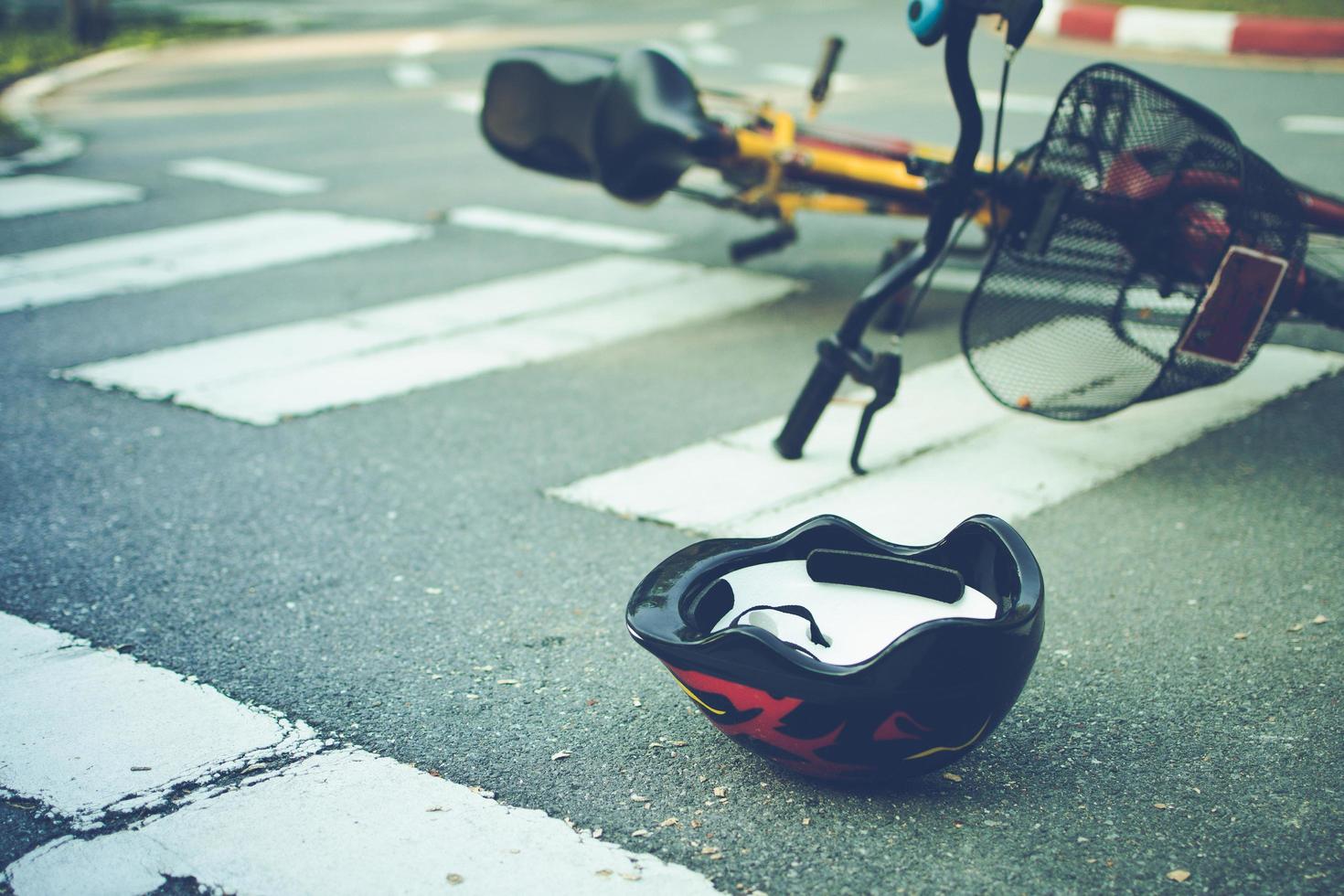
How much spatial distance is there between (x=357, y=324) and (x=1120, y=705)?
336cm

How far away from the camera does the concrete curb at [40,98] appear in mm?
7945

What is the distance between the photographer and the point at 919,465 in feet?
11.7

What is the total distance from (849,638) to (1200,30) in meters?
10.6

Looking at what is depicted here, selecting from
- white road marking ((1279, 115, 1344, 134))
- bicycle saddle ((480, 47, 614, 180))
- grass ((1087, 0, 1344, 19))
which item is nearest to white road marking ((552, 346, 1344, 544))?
bicycle saddle ((480, 47, 614, 180))

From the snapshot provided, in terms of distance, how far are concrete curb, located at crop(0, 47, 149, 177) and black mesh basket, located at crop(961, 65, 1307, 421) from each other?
6.47m

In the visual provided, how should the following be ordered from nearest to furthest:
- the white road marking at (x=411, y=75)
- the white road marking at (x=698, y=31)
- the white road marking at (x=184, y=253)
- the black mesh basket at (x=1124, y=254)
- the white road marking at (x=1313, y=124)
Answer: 1. the black mesh basket at (x=1124, y=254)
2. the white road marking at (x=184, y=253)
3. the white road marking at (x=1313, y=124)
4. the white road marking at (x=411, y=75)
5. the white road marking at (x=698, y=31)

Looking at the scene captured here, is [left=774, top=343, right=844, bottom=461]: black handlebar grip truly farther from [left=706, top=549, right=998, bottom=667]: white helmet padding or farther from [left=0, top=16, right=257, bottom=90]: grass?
[left=0, top=16, right=257, bottom=90]: grass

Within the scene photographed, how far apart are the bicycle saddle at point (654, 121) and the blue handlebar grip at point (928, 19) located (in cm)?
131

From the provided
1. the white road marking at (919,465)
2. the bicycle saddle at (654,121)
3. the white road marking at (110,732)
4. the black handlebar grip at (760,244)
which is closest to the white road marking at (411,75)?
the black handlebar grip at (760,244)

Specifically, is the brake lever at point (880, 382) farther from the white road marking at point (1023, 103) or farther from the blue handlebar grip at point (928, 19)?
the white road marking at point (1023, 103)

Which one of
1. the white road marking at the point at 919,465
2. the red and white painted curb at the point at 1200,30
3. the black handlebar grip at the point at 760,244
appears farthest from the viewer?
the red and white painted curb at the point at 1200,30

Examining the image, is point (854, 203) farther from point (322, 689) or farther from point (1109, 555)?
point (322, 689)

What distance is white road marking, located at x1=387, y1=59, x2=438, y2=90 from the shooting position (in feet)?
35.9

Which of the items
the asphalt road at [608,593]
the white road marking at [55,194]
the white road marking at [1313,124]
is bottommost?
the asphalt road at [608,593]
